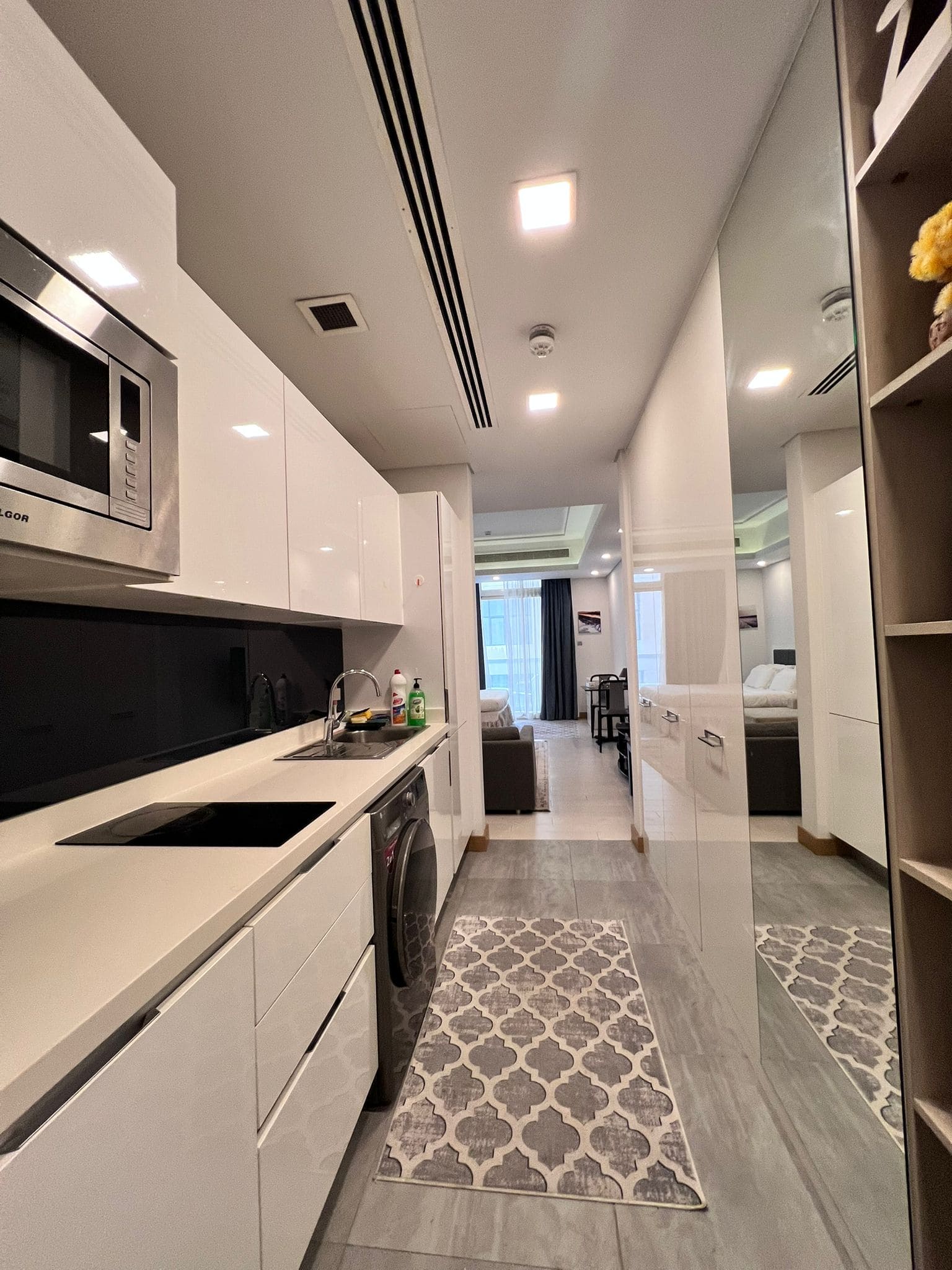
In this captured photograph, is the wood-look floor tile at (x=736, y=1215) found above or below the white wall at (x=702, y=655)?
below

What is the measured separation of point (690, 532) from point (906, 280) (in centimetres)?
118

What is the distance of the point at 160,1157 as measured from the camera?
640 mm

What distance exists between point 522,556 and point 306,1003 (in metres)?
7.40

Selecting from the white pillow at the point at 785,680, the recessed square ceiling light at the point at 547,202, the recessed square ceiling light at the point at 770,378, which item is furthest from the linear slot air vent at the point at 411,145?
the white pillow at the point at 785,680

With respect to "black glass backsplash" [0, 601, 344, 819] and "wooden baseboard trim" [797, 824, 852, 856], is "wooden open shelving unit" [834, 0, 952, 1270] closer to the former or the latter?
"wooden baseboard trim" [797, 824, 852, 856]

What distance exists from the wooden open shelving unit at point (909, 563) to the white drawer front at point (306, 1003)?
99cm

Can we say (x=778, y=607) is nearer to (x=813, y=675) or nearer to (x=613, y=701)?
(x=813, y=675)

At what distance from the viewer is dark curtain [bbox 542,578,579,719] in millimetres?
9508

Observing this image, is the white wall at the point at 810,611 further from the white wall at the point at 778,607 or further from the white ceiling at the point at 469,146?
the white ceiling at the point at 469,146

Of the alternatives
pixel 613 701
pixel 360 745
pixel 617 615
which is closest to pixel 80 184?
pixel 360 745

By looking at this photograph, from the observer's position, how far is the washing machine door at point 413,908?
4.95 ft

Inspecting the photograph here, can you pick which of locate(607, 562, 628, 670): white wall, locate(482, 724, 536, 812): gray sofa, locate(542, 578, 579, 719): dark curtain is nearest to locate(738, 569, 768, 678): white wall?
locate(482, 724, 536, 812): gray sofa

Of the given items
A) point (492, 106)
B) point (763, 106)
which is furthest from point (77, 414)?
point (763, 106)

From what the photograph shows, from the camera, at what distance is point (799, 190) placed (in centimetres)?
109
